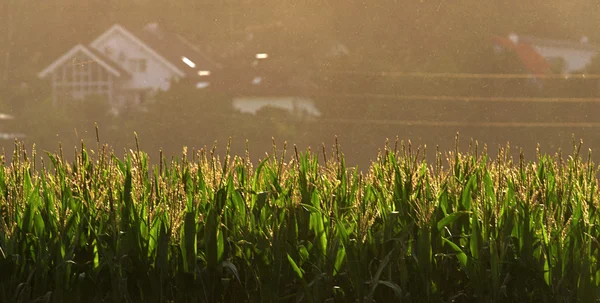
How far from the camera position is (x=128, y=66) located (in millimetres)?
11711

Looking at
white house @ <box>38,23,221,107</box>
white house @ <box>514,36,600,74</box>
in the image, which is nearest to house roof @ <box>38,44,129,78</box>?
white house @ <box>38,23,221,107</box>

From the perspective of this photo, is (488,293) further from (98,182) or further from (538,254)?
(98,182)

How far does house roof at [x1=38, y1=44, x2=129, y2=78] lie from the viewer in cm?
1168

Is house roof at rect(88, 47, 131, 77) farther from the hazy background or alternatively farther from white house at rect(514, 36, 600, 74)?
white house at rect(514, 36, 600, 74)

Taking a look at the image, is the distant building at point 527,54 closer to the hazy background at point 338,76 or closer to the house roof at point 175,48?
the hazy background at point 338,76

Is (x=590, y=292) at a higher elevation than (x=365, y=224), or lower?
lower

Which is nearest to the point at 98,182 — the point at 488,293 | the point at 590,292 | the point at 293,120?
the point at 488,293

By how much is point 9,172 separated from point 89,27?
7648mm

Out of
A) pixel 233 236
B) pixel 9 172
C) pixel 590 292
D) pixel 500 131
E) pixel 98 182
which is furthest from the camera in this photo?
pixel 500 131

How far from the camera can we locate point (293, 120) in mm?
11156

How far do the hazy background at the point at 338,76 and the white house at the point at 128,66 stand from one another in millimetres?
146

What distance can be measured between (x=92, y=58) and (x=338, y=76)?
3.24 m

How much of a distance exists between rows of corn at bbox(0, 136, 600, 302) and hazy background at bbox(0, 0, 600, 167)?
716 cm

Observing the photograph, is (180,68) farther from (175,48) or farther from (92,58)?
(92,58)
